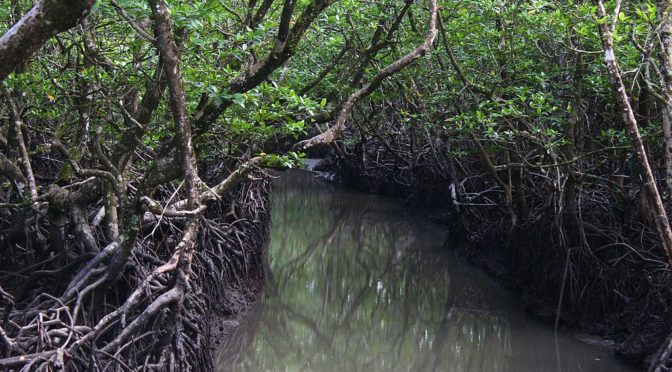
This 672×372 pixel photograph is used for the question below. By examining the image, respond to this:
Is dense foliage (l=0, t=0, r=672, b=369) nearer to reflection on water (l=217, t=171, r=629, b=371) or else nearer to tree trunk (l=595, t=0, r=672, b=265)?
tree trunk (l=595, t=0, r=672, b=265)

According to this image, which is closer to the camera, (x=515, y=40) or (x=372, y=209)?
(x=515, y=40)

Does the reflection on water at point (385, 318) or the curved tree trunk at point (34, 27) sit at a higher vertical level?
the curved tree trunk at point (34, 27)

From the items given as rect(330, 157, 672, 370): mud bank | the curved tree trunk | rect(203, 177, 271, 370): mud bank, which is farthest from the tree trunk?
the curved tree trunk

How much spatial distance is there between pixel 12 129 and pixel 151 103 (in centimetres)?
118

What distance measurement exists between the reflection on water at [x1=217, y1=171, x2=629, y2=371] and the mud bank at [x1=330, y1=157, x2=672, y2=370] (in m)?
0.24

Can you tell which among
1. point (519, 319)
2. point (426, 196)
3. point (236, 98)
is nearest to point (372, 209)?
point (426, 196)

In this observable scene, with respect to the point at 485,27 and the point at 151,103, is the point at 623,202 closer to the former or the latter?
the point at 485,27

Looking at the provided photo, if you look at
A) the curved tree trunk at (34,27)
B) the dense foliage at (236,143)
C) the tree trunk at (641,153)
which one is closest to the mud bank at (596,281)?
the dense foliage at (236,143)

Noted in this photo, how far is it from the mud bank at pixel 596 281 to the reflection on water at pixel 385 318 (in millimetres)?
238

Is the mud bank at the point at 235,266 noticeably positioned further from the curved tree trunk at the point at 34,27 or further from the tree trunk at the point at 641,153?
the curved tree trunk at the point at 34,27

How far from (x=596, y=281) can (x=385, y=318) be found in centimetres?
227

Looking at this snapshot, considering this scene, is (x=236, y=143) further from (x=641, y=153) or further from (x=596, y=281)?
(x=596, y=281)

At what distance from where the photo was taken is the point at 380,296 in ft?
27.5

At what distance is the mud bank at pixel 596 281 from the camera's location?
566 cm
